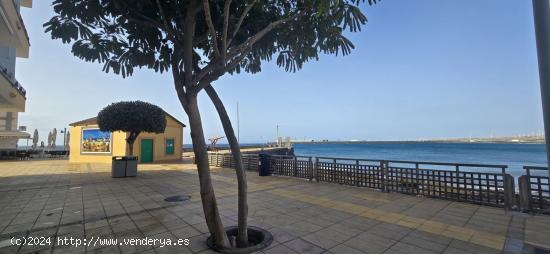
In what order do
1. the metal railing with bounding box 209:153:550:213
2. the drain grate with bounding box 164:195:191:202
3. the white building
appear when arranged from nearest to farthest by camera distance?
the metal railing with bounding box 209:153:550:213
the drain grate with bounding box 164:195:191:202
the white building

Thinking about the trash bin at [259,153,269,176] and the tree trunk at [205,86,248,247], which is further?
the trash bin at [259,153,269,176]

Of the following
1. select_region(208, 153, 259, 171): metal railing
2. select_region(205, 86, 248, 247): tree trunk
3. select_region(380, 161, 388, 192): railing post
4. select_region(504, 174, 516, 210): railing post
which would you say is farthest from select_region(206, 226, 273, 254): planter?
select_region(208, 153, 259, 171): metal railing

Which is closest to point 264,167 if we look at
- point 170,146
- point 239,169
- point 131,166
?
point 131,166

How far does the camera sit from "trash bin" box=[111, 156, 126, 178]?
36.0 feet

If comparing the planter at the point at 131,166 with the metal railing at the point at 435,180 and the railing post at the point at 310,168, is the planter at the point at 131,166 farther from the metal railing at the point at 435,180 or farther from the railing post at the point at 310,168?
the metal railing at the point at 435,180

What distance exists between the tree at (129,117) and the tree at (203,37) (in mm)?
7439

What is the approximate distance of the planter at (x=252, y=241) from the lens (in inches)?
135

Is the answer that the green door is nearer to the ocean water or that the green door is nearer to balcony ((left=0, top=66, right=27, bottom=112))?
balcony ((left=0, top=66, right=27, bottom=112))

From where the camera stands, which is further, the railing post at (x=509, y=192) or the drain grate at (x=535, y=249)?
the railing post at (x=509, y=192)

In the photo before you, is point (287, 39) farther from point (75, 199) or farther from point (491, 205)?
point (75, 199)

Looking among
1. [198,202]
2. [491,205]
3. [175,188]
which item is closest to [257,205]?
[198,202]

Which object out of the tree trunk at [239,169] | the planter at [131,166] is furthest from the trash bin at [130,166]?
the tree trunk at [239,169]

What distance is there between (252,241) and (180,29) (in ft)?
11.6

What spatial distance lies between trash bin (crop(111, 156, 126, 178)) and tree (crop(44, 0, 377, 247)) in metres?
7.80
